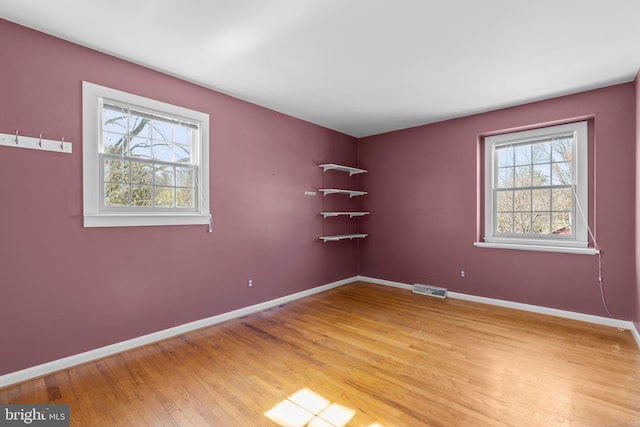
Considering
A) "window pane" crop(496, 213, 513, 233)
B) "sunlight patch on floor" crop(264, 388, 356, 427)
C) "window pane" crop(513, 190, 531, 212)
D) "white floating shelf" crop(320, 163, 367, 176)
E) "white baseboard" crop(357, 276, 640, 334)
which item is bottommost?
"sunlight patch on floor" crop(264, 388, 356, 427)

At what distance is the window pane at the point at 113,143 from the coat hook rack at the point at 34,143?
0.28 meters

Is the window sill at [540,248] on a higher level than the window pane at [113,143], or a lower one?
lower

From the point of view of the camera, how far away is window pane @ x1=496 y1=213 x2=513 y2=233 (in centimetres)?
424

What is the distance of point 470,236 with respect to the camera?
14.5 feet

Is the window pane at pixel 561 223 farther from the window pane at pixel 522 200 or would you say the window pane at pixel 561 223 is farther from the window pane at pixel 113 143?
the window pane at pixel 113 143

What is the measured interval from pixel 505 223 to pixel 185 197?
431cm

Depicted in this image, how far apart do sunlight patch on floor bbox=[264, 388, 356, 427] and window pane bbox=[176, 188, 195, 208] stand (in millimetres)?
2272

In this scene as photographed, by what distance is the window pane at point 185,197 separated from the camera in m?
3.29

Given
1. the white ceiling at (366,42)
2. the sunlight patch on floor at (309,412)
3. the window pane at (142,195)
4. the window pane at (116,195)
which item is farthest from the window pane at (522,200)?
the window pane at (116,195)

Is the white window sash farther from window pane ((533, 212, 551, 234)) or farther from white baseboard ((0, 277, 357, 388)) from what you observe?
white baseboard ((0, 277, 357, 388))

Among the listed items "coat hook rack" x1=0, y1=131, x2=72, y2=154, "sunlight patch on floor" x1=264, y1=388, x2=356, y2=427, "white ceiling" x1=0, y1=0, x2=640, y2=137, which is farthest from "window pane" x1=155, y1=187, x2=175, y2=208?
"sunlight patch on floor" x1=264, y1=388, x2=356, y2=427

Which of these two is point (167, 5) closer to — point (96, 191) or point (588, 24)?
point (96, 191)

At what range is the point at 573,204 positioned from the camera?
12.1ft

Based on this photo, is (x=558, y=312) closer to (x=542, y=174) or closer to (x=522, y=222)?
(x=522, y=222)
